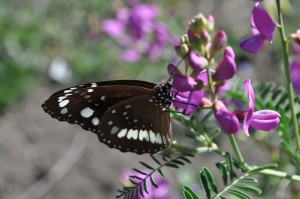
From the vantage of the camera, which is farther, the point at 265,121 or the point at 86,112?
the point at 86,112

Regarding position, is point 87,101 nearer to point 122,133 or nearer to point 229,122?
point 122,133

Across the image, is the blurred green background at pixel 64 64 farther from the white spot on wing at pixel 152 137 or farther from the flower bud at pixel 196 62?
the flower bud at pixel 196 62

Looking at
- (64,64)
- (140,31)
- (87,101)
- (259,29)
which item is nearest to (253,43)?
(259,29)

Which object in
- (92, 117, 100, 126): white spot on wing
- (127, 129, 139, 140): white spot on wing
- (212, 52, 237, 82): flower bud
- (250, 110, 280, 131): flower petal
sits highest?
(92, 117, 100, 126): white spot on wing

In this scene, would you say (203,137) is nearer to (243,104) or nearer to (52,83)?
(243,104)

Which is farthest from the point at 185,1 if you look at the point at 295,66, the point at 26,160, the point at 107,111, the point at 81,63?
the point at 107,111

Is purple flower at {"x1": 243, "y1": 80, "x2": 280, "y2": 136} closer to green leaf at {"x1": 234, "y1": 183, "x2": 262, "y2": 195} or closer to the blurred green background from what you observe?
green leaf at {"x1": 234, "y1": 183, "x2": 262, "y2": 195}

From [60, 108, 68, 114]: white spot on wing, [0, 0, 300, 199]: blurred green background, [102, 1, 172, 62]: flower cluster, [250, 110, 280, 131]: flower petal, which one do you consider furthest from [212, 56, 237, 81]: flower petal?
[0, 0, 300, 199]: blurred green background
